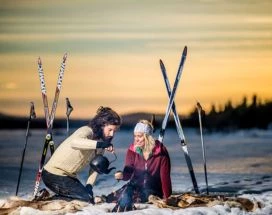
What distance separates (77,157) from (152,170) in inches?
20.4

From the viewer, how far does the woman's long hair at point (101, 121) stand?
20.5 feet

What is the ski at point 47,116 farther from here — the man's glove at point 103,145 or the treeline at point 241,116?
the treeline at point 241,116

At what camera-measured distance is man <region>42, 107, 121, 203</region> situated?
6219 mm

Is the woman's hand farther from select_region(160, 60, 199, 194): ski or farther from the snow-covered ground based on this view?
select_region(160, 60, 199, 194): ski

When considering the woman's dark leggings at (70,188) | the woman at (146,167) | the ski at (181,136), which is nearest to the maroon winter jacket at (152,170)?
the woman at (146,167)

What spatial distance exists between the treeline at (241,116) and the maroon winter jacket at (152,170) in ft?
1.58

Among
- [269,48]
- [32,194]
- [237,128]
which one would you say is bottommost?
[32,194]

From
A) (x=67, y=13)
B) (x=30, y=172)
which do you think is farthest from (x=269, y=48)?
(x=30, y=172)

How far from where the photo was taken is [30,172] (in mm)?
6418

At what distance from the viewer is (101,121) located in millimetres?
6262

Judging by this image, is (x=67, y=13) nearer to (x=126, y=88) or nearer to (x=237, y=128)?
(x=126, y=88)

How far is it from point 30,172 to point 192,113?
121cm

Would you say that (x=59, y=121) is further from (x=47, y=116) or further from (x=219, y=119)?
(x=219, y=119)

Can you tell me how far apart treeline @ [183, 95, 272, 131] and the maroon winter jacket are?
0.48 m
